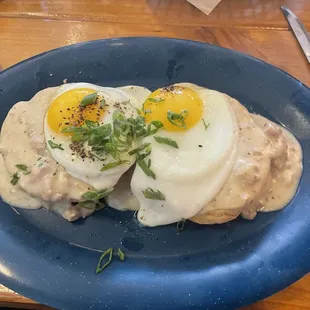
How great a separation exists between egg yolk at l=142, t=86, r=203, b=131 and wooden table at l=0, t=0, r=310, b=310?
0.92 meters

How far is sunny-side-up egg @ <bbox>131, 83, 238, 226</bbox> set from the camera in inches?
64.3

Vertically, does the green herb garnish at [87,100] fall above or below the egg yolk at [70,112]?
above

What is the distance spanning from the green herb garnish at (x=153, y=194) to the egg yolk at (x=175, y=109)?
0.26 metres

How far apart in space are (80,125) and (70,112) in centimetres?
8

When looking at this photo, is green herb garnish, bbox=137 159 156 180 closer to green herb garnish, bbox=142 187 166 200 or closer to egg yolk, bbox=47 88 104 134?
green herb garnish, bbox=142 187 166 200

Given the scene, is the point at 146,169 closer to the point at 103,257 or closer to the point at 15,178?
the point at 103,257

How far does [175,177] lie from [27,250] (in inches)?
24.4

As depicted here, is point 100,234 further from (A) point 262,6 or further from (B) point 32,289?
(A) point 262,6

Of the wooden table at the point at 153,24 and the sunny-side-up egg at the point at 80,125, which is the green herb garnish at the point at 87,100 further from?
the wooden table at the point at 153,24

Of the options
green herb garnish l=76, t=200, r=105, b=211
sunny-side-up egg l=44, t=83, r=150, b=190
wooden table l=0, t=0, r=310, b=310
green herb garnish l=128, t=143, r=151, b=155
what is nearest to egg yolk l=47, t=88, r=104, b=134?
sunny-side-up egg l=44, t=83, r=150, b=190

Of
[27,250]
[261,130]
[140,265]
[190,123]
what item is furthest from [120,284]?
[261,130]

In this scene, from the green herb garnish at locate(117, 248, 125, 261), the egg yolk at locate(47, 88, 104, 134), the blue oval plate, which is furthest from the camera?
the egg yolk at locate(47, 88, 104, 134)

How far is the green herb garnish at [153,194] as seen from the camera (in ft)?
5.38

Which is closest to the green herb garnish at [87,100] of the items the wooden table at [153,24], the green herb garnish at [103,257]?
the green herb garnish at [103,257]
